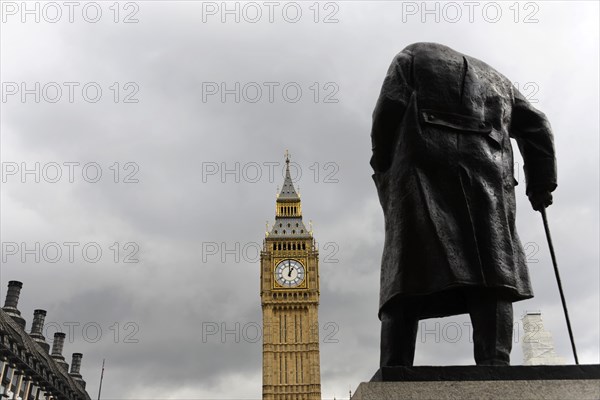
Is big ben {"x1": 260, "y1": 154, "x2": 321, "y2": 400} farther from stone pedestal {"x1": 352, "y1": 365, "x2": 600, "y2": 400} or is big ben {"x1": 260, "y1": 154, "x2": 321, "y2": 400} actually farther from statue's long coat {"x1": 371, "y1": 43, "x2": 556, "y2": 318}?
Answer: stone pedestal {"x1": 352, "y1": 365, "x2": 600, "y2": 400}

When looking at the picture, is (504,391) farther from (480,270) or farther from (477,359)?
(480,270)

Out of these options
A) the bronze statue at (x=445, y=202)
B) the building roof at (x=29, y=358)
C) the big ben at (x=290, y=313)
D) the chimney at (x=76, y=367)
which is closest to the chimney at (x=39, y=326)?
the building roof at (x=29, y=358)

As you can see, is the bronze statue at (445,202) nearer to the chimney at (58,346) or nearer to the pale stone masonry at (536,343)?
the pale stone masonry at (536,343)

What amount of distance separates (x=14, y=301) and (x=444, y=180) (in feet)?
193

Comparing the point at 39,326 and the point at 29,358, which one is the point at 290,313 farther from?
the point at 29,358

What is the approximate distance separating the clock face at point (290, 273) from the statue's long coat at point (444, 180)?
66.1 meters

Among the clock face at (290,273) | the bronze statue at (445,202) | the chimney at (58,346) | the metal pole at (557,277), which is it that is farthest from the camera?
the clock face at (290,273)

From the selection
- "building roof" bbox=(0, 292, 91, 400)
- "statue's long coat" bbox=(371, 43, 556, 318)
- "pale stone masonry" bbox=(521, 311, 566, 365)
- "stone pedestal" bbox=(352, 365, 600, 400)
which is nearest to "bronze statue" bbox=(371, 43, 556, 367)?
"statue's long coat" bbox=(371, 43, 556, 318)

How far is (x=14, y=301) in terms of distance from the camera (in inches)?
2240

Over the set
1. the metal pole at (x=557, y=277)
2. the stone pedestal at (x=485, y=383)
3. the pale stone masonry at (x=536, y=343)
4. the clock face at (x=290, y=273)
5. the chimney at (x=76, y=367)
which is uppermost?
the clock face at (x=290, y=273)

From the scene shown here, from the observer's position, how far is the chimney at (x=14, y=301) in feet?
181

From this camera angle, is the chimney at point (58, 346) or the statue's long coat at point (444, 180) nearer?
the statue's long coat at point (444, 180)

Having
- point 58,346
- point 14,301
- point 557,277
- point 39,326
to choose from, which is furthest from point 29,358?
point 557,277

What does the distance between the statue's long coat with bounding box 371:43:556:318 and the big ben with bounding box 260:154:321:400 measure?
64380 millimetres
